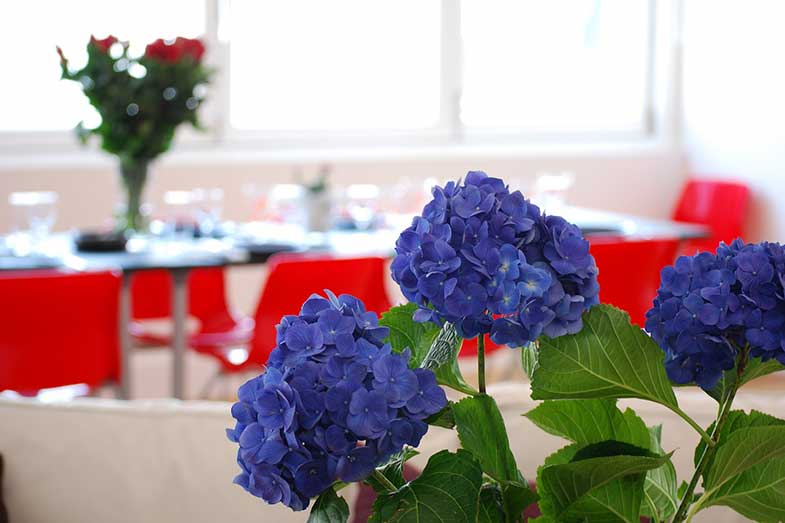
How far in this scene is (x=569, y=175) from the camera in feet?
20.6

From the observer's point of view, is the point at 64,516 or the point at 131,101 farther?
the point at 131,101

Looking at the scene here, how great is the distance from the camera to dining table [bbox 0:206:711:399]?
370cm

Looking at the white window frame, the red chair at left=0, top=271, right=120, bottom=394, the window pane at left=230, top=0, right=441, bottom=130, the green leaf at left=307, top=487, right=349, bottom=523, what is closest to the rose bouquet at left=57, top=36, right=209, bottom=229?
the red chair at left=0, top=271, right=120, bottom=394

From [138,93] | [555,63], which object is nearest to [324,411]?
[138,93]

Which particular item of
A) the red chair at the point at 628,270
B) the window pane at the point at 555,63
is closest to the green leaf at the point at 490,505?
the red chair at the point at 628,270

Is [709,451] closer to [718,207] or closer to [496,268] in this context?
[496,268]

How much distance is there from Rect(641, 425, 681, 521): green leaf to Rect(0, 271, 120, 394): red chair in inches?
106

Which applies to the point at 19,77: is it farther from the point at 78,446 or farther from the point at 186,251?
the point at 78,446

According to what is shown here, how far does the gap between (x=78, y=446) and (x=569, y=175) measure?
4838 mm

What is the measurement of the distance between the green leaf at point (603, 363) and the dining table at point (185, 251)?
2669 millimetres

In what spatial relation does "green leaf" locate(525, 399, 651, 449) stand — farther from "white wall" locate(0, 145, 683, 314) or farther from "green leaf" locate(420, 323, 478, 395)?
"white wall" locate(0, 145, 683, 314)

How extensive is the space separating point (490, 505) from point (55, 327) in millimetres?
2809

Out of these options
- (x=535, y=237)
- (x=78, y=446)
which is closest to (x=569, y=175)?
(x=78, y=446)

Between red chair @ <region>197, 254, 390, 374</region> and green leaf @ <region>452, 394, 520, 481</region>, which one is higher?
green leaf @ <region>452, 394, 520, 481</region>
